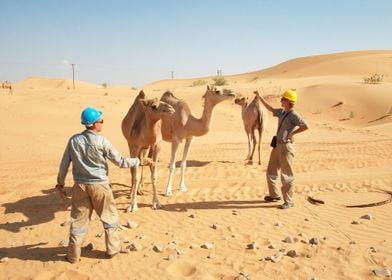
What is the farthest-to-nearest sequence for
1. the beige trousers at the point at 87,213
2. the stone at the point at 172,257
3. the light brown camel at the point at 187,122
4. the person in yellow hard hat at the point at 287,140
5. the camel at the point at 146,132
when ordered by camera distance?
the light brown camel at the point at 187,122
the person in yellow hard hat at the point at 287,140
the camel at the point at 146,132
the stone at the point at 172,257
the beige trousers at the point at 87,213

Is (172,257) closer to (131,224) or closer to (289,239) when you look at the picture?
(131,224)

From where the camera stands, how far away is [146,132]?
7.49m

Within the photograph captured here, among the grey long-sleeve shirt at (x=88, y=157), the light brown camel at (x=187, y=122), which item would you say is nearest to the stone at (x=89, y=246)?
the grey long-sleeve shirt at (x=88, y=157)

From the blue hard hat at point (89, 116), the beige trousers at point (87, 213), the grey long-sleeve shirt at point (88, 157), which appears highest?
the blue hard hat at point (89, 116)

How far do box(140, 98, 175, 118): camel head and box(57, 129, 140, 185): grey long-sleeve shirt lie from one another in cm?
203

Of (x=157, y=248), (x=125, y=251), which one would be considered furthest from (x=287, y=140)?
(x=125, y=251)

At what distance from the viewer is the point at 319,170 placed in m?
10.9

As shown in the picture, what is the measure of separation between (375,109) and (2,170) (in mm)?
23625

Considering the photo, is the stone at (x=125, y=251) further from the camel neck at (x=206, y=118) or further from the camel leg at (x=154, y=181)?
the camel neck at (x=206, y=118)

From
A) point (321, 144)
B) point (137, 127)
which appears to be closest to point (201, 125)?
point (137, 127)

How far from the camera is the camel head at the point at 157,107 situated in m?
7.09

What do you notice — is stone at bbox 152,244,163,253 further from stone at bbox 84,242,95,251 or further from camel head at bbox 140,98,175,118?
camel head at bbox 140,98,175,118

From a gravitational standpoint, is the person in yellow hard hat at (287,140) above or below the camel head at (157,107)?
below

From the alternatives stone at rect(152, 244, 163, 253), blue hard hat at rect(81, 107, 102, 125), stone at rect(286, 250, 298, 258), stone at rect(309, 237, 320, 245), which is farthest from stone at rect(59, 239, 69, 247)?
stone at rect(309, 237, 320, 245)
